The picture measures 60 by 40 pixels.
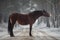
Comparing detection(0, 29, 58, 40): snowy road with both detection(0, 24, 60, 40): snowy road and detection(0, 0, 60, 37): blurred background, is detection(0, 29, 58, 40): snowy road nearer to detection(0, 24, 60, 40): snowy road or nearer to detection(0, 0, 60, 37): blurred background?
detection(0, 24, 60, 40): snowy road

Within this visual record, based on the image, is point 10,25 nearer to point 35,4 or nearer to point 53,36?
point 35,4

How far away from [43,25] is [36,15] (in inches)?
9.0

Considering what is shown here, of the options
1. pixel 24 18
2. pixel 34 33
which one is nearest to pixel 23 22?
pixel 24 18

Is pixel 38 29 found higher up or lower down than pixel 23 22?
lower down

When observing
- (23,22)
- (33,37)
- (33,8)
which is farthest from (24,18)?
(33,37)

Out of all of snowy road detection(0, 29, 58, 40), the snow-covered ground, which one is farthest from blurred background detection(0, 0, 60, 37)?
snowy road detection(0, 29, 58, 40)

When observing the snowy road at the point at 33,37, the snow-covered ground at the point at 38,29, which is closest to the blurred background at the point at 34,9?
the snow-covered ground at the point at 38,29

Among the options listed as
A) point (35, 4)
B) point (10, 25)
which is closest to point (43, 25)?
point (35, 4)

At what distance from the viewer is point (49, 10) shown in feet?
7.75

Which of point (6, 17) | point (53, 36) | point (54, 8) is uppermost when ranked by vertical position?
point (54, 8)

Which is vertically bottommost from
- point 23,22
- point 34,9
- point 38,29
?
point 38,29

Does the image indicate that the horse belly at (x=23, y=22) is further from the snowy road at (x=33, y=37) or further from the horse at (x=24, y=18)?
the snowy road at (x=33, y=37)

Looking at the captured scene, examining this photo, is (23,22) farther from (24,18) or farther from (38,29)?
(38,29)

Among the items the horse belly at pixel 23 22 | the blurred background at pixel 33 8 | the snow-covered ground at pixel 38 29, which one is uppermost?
the blurred background at pixel 33 8
